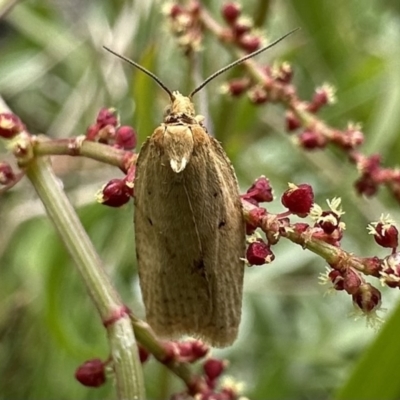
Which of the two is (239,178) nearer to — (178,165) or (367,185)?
(367,185)

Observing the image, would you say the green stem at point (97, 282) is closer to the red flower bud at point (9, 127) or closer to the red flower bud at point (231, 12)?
the red flower bud at point (9, 127)

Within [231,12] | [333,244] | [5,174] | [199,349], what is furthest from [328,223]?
[231,12]

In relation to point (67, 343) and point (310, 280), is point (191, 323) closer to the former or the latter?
point (67, 343)

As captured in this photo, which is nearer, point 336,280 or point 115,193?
point 336,280

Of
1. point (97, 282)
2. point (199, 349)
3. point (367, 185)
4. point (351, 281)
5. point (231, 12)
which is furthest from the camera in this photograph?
point (231, 12)

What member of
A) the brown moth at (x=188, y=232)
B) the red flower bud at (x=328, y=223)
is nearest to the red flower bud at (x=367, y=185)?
the brown moth at (x=188, y=232)

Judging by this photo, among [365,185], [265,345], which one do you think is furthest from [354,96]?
[365,185]
